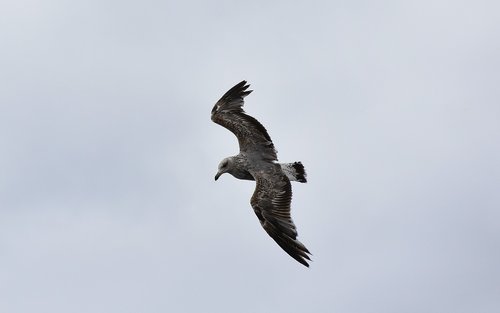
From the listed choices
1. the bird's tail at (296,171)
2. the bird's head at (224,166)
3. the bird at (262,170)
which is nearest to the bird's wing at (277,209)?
the bird at (262,170)

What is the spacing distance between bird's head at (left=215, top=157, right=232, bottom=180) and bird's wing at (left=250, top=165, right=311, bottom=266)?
1.11 m

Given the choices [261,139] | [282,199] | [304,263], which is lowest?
[304,263]

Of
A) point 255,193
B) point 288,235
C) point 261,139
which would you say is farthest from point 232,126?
point 288,235

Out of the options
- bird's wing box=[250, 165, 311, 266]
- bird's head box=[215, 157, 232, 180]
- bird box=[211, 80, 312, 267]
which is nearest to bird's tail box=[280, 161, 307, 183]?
bird box=[211, 80, 312, 267]

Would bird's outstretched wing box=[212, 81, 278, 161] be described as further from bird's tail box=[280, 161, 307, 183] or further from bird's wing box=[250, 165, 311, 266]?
bird's wing box=[250, 165, 311, 266]

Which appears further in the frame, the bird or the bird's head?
the bird's head

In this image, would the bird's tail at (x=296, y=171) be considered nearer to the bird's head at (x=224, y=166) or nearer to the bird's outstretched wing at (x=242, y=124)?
the bird's outstretched wing at (x=242, y=124)

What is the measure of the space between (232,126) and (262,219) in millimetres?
4803

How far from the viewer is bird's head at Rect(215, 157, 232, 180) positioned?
32781mm

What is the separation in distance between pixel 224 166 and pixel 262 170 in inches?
59.5

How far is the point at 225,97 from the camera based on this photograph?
3538cm

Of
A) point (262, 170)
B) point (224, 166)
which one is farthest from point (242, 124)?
point (262, 170)

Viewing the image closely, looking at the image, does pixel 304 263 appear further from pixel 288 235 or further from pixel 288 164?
pixel 288 164

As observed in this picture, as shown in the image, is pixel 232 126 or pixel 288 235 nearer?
pixel 288 235
